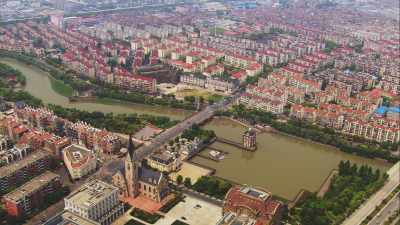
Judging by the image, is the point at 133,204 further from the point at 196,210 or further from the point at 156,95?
the point at 156,95

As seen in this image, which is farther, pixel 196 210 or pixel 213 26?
pixel 213 26

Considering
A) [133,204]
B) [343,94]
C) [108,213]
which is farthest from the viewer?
[343,94]

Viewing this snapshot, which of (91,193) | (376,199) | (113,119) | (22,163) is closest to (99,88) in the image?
(113,119)

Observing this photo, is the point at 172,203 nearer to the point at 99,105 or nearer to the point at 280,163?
the point at 280,163

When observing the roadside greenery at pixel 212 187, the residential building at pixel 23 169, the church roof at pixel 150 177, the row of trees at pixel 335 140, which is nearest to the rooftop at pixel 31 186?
the residential building at pixel 23 169

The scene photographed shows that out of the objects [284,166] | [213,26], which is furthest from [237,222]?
[213,26]

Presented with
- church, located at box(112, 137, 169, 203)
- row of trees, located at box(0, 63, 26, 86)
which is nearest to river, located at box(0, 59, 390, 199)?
church, located at box(112, 137, 169, 203)
